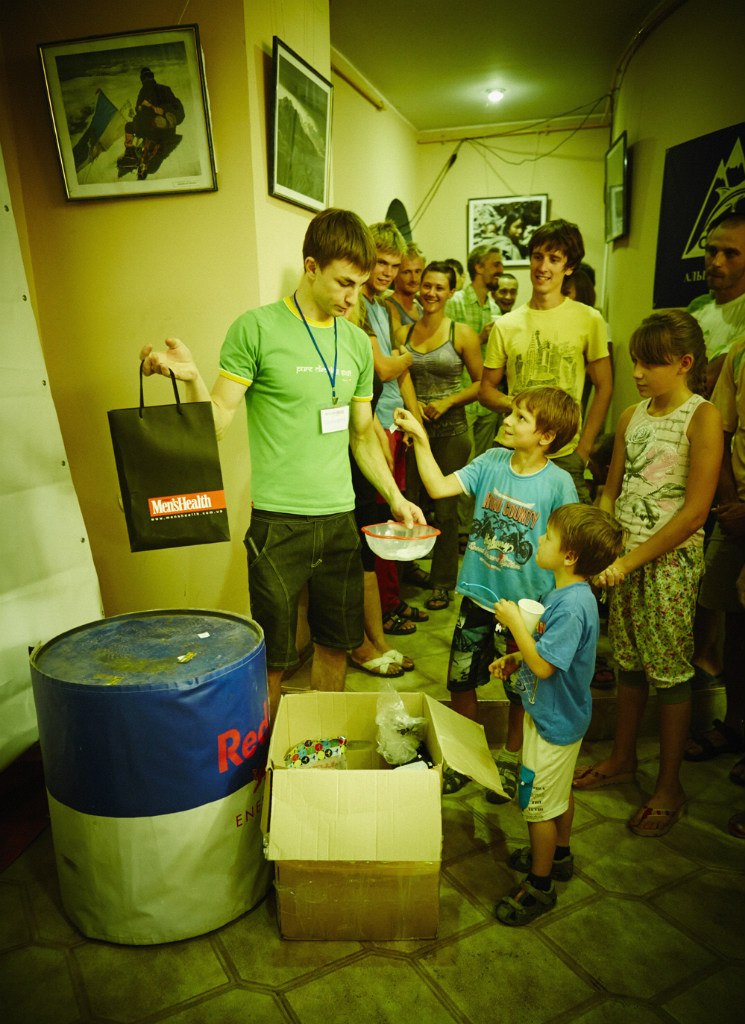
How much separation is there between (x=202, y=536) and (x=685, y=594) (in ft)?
4.39

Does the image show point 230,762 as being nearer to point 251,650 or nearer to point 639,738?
point 251,650

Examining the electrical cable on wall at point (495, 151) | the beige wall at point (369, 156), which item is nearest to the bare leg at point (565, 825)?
the beige wall at point (369, 156)

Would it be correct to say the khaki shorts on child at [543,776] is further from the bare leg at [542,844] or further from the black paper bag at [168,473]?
the black paper bag at [168,473]

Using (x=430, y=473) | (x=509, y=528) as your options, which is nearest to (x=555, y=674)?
(x=509, y=528)

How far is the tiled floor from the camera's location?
1.31 meters

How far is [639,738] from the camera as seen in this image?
2309mm

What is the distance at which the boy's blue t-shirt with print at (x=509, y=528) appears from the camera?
5.58 ft

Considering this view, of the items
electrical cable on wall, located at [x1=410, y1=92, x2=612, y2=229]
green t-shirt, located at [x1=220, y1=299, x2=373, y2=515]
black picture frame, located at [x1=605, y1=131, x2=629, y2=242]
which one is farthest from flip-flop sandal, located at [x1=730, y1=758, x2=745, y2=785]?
A: electrical cable on wall, located at [x1=410, y1=92, x2=612, y2=229]

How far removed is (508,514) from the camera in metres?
1.75

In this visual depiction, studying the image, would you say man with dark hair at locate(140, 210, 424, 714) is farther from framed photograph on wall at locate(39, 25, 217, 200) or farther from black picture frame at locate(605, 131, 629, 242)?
black picture frame at locate(605, 131, 629, 242)

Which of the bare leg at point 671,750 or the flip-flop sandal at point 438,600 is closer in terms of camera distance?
the bare leg at point 671,750

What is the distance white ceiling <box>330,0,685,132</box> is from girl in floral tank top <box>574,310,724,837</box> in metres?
3.32

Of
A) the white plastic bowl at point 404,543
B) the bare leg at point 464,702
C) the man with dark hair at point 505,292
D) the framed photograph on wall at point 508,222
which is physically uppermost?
the framed photograph on wall at point 508,222

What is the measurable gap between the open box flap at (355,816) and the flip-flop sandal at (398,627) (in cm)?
157
